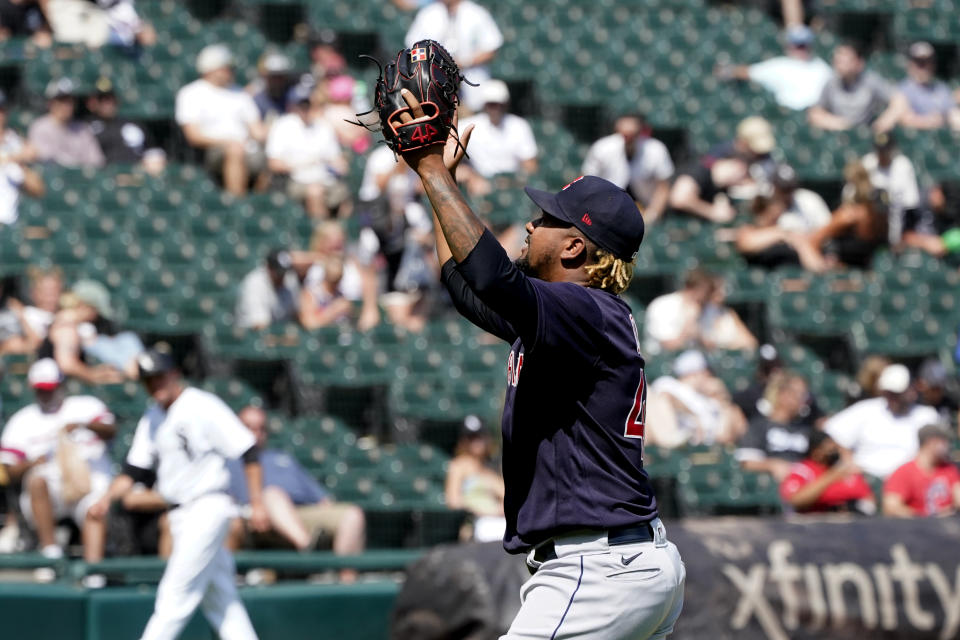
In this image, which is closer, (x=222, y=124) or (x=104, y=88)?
(x=104, y=88)

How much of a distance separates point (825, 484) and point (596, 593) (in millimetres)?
5536

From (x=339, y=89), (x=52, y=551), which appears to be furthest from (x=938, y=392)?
(x=52, y=551)

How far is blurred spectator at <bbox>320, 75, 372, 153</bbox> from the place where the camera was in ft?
38.5

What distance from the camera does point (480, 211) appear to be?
436 inches

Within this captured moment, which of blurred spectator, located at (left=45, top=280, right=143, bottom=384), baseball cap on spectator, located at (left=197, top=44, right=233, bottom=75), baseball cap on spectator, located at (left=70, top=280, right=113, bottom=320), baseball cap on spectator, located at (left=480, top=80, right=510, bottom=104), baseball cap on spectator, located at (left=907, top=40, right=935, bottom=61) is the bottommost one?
blurred spectator, located at (left=45, top=280, right=143, bottom=384)

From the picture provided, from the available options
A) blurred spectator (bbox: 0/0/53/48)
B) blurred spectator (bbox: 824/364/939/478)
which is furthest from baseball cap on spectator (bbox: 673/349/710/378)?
blurred spectator (bbox: 0/0/53/48)

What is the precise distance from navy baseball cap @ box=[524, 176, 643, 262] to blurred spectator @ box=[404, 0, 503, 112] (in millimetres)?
8937

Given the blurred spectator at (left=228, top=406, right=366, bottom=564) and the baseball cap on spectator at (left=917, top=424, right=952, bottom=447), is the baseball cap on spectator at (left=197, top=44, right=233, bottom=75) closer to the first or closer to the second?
the blurred spectator at (left=228, top=406, right=366, bottom=564)

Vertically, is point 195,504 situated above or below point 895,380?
below

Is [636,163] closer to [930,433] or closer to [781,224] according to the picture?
[781,224]

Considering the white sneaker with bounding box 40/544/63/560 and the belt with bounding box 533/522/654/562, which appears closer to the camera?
the belt with bounding box 533/522/654/562

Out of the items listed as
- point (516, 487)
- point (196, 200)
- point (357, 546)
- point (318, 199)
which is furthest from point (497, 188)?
point (516, 487)

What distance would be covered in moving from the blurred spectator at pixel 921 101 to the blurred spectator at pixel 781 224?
2.05m

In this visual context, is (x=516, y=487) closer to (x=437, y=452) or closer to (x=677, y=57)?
(x=437, y=452)
